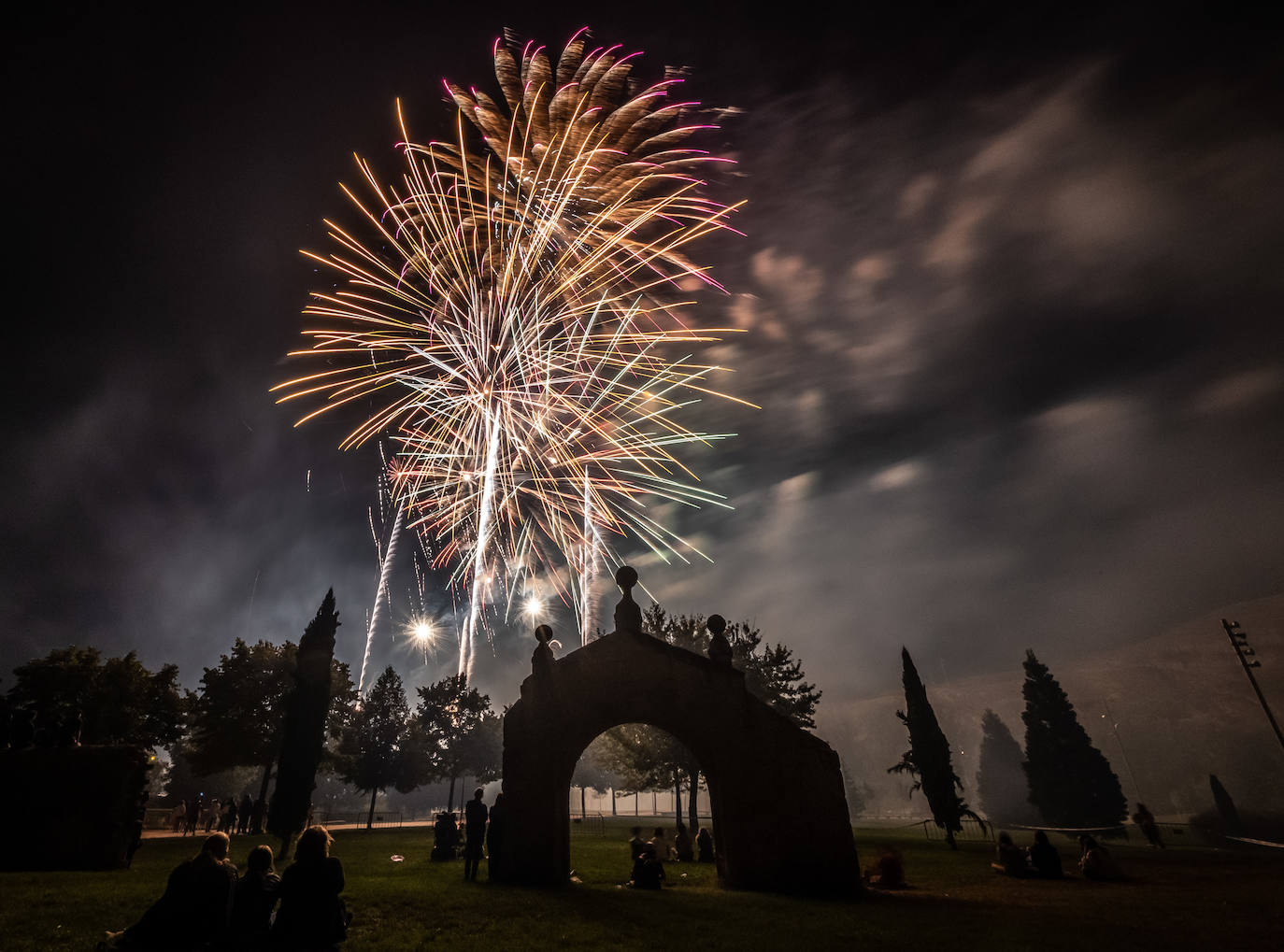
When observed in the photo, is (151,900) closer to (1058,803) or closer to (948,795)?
(948,795)

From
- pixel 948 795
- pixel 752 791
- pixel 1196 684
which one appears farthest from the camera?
pixel 1196 684

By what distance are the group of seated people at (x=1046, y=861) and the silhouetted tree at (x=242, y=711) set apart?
35066 millimetres

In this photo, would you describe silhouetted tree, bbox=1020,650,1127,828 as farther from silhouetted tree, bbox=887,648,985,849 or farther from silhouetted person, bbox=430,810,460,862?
silhouetted person, bbox=430,810,460,862

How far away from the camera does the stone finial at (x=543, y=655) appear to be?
15031mm

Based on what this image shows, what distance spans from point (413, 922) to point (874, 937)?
23.8ft

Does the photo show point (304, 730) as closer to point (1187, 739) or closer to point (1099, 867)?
point (1099, 867)

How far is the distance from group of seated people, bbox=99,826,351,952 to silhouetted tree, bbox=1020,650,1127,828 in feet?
177

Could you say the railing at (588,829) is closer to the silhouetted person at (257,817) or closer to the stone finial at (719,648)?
the silhouetted person at (257,817)

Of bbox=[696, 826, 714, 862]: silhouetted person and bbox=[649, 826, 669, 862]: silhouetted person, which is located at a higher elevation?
bbox=[649, 826, 669, 862]: silhouetted person

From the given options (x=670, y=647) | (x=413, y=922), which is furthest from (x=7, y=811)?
(x=670, y=647)

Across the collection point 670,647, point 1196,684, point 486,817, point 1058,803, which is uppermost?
point 1196,684

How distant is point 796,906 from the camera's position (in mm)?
10867

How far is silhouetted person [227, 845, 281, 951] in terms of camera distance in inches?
251

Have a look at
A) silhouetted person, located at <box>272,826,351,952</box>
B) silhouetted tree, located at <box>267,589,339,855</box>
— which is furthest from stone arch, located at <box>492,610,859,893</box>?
silhouetted tree, located at <box>267,589,339,855</box>
